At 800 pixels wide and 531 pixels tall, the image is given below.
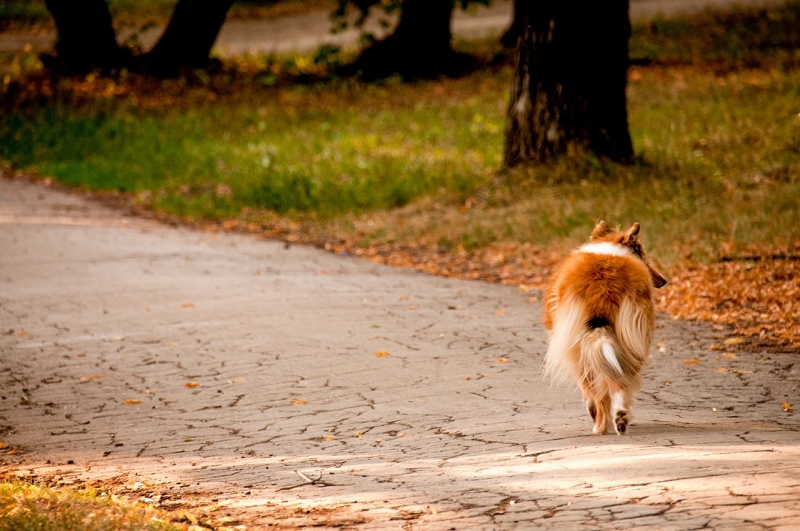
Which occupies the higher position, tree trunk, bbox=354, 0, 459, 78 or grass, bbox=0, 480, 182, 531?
tree trunk, bbox=354, 0, 459, 78

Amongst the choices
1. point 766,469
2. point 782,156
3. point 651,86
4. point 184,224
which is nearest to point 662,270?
point 782,156

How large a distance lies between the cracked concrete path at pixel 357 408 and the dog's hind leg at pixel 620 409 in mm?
144

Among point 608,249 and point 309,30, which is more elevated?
point 309,30

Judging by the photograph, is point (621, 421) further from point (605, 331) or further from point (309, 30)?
point (309, 30)

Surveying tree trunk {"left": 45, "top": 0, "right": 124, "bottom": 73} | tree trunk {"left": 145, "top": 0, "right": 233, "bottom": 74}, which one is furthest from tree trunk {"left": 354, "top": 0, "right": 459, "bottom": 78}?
tree trunk {"left": 45, "top": 0, "right": 124, "bottom": 73}

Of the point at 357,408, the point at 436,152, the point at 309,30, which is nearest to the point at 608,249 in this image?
the point at 357,408

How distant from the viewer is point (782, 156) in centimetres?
1392

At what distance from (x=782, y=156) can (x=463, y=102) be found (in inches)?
363

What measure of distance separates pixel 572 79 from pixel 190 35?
53.2 feet

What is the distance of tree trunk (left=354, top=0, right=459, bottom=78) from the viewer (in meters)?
25.9

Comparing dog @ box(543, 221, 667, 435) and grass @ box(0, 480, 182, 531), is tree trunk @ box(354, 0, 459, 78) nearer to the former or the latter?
dog @ box(543, 221, 667, 435)

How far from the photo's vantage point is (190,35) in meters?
27.4

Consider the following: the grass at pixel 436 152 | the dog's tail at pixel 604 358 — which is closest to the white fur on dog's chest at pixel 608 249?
the dog's tail at pixel 604 358

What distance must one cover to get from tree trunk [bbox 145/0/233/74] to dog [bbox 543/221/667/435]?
22726 millimetres
